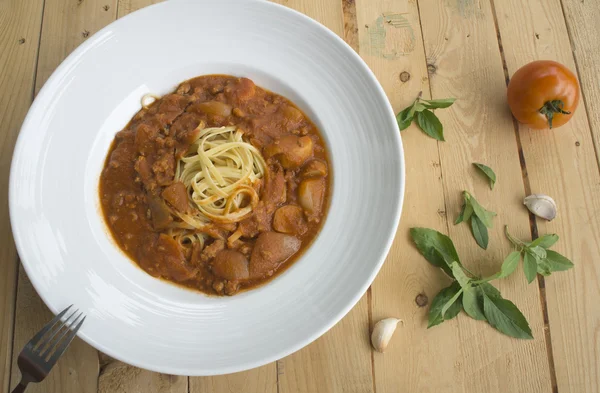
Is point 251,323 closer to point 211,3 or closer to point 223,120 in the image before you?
point 223,120

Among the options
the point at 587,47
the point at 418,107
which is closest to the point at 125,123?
the point at 418,107

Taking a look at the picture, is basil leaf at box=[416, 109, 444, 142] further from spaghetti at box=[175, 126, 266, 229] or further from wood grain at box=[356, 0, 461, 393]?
spaghetti at box=[175, 126, 266, 229]

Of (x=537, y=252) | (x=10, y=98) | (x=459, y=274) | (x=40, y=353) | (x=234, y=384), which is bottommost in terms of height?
(x=234, y=384)

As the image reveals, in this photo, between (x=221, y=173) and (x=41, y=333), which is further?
(x=221, y=173)

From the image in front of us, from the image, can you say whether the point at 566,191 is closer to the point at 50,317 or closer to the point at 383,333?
the point at 383,333

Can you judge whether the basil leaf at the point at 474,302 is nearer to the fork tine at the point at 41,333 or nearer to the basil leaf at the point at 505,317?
the basil leaf at the point at 505,317
